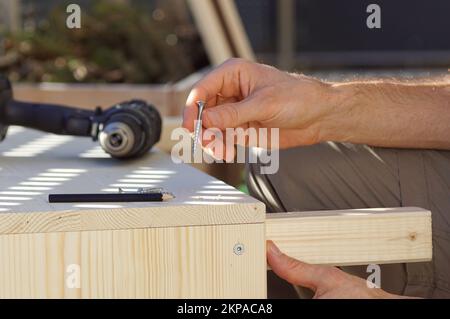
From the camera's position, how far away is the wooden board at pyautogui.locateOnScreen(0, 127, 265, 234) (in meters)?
1.03

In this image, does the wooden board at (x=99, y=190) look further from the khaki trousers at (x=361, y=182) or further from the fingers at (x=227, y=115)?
the khaki trousers at (x=361, y=182)

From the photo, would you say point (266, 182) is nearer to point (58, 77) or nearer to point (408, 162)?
point (408, 162)

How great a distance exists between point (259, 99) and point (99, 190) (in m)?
0.25

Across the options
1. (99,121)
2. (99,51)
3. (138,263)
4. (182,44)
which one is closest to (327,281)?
(138,263)

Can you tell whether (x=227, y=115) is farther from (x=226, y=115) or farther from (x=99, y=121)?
(x=99, y=121)

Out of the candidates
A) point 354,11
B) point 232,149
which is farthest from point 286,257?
point 354,11

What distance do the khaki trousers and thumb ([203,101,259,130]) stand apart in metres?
0.30

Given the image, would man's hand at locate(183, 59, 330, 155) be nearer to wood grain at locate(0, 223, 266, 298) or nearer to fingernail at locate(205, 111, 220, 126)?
fingernail at locate(205, 111, 220, 126)

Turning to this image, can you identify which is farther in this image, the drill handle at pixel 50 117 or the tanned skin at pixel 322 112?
the drill handle at pixel 50 117

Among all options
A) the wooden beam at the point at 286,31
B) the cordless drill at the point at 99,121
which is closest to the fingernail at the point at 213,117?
the cordless drill at the point at 99,121

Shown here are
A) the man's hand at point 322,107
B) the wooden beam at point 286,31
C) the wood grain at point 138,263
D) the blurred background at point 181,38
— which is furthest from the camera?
the wooden beam at point 286,31

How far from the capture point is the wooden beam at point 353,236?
1.14 m

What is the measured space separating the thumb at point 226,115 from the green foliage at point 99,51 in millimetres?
3131

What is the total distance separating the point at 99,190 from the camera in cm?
120
